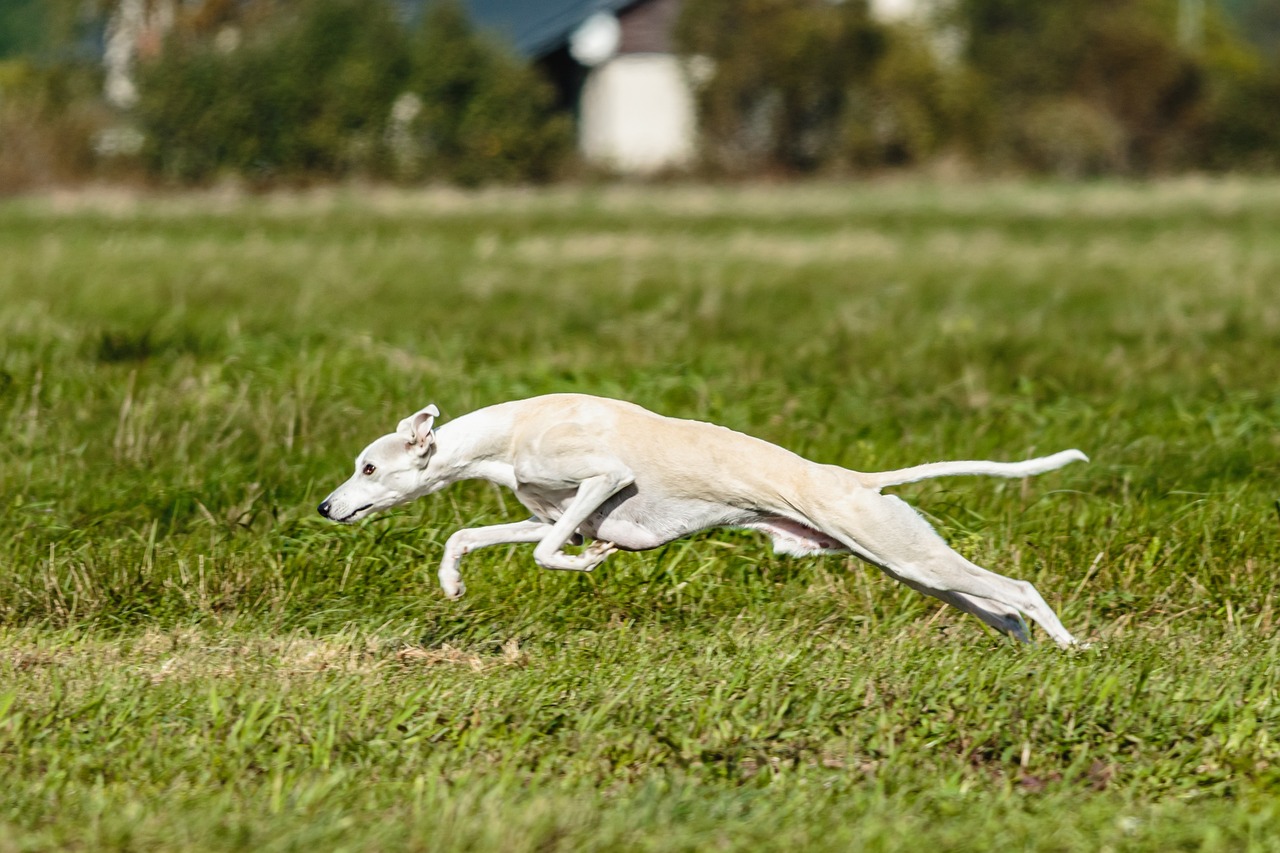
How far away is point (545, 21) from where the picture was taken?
40.2 m

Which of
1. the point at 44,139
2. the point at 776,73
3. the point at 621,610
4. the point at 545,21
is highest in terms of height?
the point at 545,21

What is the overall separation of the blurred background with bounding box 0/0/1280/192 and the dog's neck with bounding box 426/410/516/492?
2812 cm

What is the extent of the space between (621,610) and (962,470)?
134 centimetres

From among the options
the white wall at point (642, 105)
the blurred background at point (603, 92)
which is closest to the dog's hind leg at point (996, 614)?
the blurred background at point (603, 92)

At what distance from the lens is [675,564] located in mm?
6023

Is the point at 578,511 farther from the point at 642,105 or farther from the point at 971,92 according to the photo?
the point at 971,92

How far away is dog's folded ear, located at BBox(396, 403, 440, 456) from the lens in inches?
195

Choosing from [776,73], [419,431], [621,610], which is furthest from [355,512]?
[776,73]

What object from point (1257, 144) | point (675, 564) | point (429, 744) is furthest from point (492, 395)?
point (1257, 144)

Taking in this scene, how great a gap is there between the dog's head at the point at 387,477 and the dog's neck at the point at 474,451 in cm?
3

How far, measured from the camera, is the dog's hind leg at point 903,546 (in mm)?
4840

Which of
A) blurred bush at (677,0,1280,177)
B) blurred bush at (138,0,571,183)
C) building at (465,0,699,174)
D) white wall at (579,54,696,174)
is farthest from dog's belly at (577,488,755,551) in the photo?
white wall at (579,54,696,174)

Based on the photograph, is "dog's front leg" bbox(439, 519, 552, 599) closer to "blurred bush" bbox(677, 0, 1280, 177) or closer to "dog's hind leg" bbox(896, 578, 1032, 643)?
"dog's hind leg" bbox(896, 578, 1032, 643)

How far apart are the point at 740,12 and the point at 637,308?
28370mm
